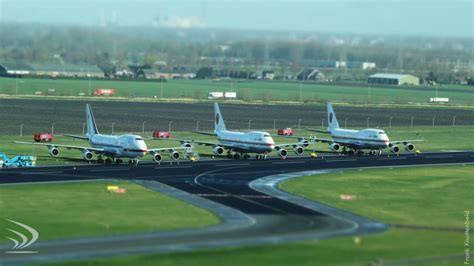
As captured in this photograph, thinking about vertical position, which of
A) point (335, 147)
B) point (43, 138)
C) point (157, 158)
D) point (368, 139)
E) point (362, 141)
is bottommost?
point (157, 158)

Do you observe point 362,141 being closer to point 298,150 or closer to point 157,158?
point 298,150

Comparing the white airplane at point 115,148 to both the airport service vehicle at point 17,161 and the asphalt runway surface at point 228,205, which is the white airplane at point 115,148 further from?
the airport service vehicle at point 17,161

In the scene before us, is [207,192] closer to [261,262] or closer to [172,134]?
[261,262]

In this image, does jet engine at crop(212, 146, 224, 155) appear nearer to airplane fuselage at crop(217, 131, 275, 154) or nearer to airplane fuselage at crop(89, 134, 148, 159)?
airplane fuselage at crop(217, 131, 275, 154)

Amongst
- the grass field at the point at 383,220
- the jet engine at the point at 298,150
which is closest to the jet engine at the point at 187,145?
the jet engine at the point at 298,150

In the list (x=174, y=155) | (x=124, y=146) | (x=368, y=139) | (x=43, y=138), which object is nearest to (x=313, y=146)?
(x=368, y=139)

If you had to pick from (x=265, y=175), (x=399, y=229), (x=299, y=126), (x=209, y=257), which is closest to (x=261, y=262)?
(x=209, y=257)
